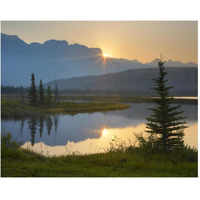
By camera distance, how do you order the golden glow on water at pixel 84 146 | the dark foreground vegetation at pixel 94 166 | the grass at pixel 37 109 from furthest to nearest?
the grass at pixel 37 109
the golden glow on water at pixel 84 146
the dark foreground vegetation at pixel 94 166

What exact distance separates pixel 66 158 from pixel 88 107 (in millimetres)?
50353

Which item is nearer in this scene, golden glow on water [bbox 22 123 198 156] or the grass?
golden glow on water [bbox 22 123 198 156]

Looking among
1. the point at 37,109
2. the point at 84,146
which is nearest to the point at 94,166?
the point at 84,146

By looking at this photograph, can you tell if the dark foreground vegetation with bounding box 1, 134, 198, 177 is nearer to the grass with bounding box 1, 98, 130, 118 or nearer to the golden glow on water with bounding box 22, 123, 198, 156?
the golden glow on water with bounding box 22, 123, 198, 156

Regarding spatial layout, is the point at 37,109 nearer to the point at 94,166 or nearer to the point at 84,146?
the point at 84,146

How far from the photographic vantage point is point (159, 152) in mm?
12789

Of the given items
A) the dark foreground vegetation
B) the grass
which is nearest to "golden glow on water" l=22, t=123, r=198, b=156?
the dark foreground vegetation

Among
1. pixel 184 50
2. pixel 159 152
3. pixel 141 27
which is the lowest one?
pixel 159 152

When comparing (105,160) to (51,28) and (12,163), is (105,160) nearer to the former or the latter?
(12,163)

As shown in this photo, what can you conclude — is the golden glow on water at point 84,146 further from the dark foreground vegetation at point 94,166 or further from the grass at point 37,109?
the grass at point 37,109

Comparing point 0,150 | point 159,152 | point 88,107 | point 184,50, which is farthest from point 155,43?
point 88,107

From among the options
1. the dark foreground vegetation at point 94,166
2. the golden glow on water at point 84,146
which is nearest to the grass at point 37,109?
the golden glow on water at point 84,146

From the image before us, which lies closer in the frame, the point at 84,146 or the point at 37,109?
the point at 84,146

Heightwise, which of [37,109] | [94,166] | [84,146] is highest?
[37,109]
